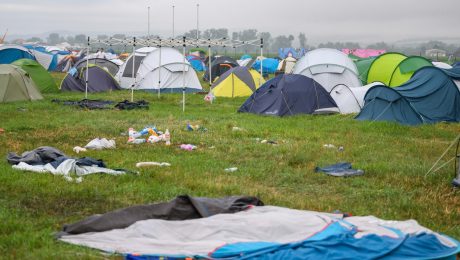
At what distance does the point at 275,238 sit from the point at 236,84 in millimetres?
20722

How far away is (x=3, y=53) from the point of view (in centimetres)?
3572

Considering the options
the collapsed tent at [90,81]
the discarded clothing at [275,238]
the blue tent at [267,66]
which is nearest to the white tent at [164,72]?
the collapsed tent at [90,81]

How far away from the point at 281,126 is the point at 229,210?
9.36 metres

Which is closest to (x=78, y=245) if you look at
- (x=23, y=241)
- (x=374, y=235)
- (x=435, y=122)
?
(x=23, y=241)

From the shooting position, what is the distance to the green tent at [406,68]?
2511 cm

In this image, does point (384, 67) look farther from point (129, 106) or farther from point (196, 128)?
point (196, 128)

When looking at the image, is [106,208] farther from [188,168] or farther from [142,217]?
[188,168]

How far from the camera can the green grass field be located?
7.74 metres

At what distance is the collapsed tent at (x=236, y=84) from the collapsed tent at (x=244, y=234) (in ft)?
63.2

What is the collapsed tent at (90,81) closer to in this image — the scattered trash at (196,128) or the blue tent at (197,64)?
the scattered trash at (196,128)

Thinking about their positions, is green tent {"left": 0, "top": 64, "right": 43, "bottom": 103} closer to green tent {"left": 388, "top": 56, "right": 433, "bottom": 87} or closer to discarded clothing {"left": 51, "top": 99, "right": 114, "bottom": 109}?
discarded clothing {"left": 51, "top": 99, "right": 114, "bottom": 109}

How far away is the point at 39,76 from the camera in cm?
2705

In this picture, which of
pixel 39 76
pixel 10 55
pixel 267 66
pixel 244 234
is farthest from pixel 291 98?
pixel 267 66

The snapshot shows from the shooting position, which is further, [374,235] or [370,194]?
[370,194]
